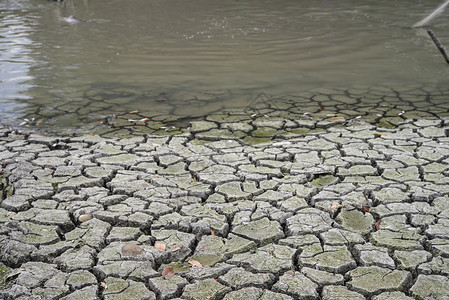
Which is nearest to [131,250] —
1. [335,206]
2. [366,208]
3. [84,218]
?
[84,218]

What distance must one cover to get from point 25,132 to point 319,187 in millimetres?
3367

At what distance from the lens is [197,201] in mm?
4055

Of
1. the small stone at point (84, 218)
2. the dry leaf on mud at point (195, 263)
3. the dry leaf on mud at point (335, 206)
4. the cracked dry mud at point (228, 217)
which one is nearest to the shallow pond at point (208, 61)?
the cracked dry mud at point (228, 217)

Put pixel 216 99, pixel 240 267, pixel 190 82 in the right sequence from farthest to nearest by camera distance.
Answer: pixel 190 82 → pixel 216 99 → pixel 240 267

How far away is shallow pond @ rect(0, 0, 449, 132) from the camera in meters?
7.04

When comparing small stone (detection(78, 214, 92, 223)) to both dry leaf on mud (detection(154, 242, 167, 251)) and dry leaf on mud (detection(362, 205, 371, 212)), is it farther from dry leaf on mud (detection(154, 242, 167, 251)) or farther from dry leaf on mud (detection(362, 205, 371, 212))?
dry leaf on mud (detection(362, 205, 371, 212))

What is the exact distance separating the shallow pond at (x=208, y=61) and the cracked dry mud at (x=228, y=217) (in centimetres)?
148

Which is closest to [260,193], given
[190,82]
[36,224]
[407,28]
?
[36,224]

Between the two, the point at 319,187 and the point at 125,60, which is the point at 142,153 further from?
the point at 125,60

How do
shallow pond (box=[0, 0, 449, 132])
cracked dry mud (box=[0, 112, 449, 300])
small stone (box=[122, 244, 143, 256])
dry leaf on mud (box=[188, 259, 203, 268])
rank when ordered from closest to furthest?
1. cracked dry mud (box=[0, 112, 449, 300])
2. dry leaf on mud (box=[188, 259, 203, 268])
3. small stone (box=[122, 244, 143, 256])
4. shallow pond (box=[0, 0, 449, 132])

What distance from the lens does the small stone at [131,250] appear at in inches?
133

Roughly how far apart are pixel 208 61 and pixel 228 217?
20.2 feet

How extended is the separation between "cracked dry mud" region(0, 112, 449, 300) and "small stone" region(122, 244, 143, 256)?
0.04ft

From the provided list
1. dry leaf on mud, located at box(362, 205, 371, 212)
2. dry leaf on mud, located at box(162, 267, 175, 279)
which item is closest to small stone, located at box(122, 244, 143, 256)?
dry leaf on mud, located at box(162, 267, 175, 279)
